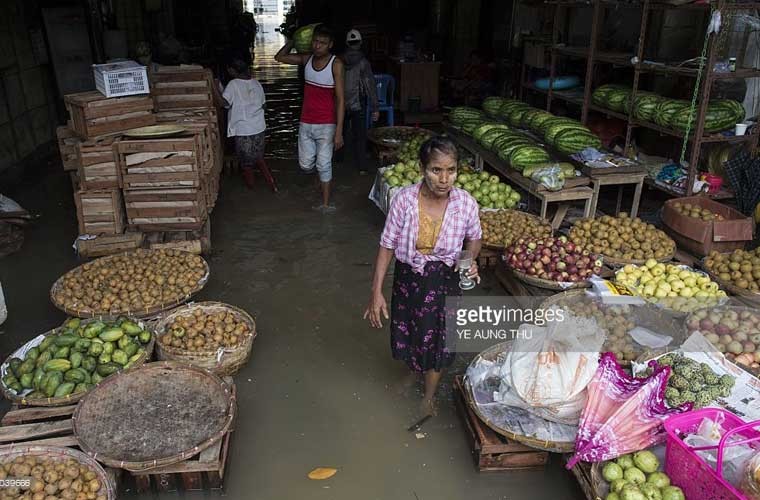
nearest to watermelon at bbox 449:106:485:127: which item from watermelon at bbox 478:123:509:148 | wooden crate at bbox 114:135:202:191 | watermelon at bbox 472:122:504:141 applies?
watermelon at bbox 472:122:504:141

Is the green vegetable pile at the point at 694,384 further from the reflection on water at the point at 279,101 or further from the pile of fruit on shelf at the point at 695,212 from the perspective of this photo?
the reflection on water at the point at 279,101

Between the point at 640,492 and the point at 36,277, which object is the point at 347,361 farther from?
the point at 36,277

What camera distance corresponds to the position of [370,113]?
8695 millimetres

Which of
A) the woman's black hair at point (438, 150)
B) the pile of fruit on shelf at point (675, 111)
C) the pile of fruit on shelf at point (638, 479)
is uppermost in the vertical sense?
the woman's black hair at point (438, 150)

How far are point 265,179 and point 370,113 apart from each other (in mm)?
1910

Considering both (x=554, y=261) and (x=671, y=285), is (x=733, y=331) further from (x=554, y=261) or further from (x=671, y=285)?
(x=554, y=261)

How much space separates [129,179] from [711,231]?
4.84 m

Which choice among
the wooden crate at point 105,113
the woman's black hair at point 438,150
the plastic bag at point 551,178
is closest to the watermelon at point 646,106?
the plastic bag at point 551,178

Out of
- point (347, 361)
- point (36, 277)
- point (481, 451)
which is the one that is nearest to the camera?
point (481, 451)

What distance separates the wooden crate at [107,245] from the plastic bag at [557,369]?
11.8 feet

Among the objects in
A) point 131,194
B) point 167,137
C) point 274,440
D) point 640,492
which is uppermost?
point 167,137

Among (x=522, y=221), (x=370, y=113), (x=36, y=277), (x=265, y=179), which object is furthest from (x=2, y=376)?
(x=370, y=113)

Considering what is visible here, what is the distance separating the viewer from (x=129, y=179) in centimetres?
517

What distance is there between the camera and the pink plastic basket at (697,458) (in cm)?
244
